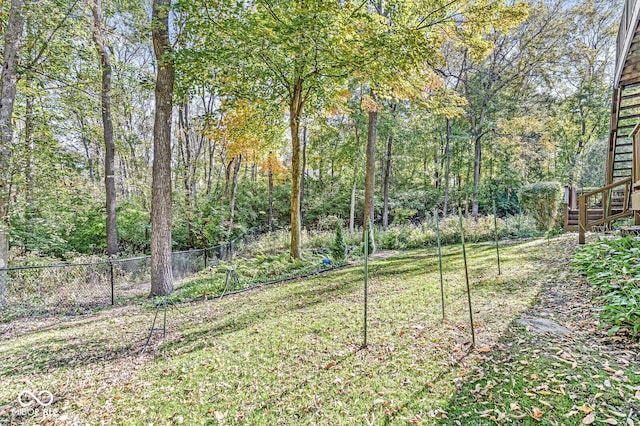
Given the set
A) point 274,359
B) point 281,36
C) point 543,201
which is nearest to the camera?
point 274,359

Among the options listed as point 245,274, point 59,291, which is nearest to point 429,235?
point 245,274

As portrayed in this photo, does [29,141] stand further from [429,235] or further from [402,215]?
[402,215]

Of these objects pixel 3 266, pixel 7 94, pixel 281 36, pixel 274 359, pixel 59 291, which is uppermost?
pixel 281 36

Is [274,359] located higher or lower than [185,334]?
higher

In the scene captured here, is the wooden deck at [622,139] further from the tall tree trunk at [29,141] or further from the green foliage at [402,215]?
the tall tree trunk at [29,141]

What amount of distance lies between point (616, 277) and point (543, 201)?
7406 millimetres

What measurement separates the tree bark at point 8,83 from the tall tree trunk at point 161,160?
2440 millimetres

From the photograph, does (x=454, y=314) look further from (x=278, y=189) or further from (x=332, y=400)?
(x=278, y=189)

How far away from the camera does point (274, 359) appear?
10.3ft

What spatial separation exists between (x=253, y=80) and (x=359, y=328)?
6.26 metres

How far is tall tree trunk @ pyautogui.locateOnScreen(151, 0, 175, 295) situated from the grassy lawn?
42.1 inches

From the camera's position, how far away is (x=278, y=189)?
19.6m

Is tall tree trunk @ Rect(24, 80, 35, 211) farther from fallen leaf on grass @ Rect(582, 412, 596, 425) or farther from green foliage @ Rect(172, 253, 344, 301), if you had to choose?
fallen leaf on grass @ Rect(582, 412, 596, 425)

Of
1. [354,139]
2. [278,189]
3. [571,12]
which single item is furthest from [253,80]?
[571,12]
